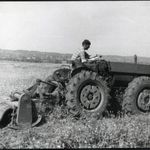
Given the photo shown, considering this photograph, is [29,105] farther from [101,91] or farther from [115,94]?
[115,94]

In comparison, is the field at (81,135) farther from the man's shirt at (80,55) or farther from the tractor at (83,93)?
the man's shirt at (80,55)

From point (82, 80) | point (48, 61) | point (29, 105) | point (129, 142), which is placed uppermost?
point (48, 61)

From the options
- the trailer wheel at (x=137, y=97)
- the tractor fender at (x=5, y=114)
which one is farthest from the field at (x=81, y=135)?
the trailer wheel at (x=137, y=97)

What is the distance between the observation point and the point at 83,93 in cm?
904

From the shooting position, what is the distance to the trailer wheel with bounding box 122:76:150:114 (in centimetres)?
928

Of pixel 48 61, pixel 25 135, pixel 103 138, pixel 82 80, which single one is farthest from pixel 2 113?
pixel 48 61

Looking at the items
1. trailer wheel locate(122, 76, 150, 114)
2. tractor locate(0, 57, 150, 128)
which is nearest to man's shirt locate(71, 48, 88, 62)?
tractor locate(0, 57, 150, 128)

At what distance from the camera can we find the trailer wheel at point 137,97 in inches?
365

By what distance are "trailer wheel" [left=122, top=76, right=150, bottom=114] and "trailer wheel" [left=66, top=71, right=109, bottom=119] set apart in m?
0.68

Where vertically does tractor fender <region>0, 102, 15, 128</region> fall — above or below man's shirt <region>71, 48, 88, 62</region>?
below

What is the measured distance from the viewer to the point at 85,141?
6.73 meters

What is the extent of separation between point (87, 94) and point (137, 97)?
1463mm

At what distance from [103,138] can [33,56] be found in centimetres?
2848

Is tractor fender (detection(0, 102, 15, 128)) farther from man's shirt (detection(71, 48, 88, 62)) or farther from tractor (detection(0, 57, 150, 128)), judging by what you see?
man's shirt (detection(71, 48, 88, 62))
